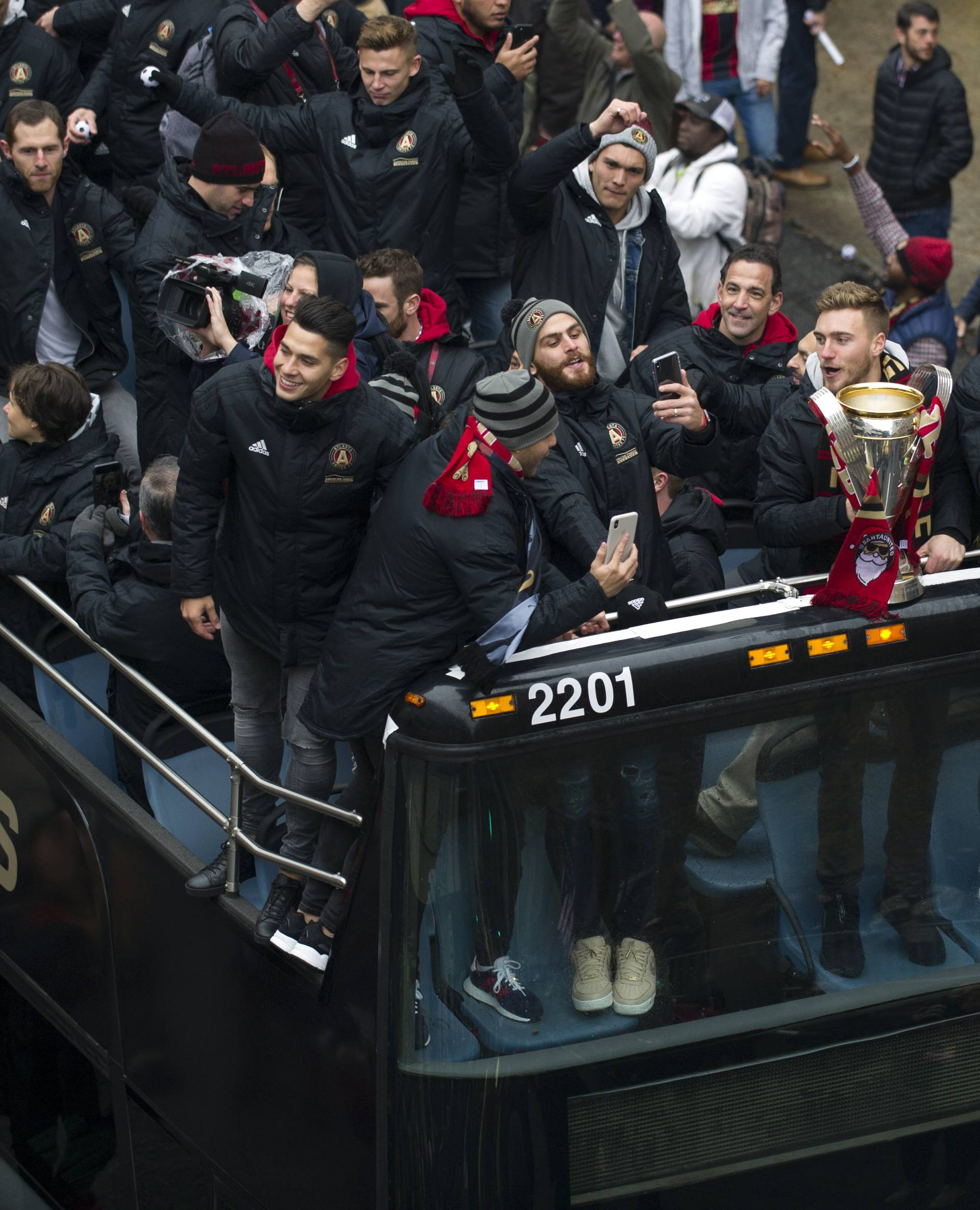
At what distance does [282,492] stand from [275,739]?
88 cm

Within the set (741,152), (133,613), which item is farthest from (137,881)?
(741,152)

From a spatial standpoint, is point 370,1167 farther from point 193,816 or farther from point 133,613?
point 133,613

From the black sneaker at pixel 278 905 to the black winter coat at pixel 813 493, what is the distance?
1759mm

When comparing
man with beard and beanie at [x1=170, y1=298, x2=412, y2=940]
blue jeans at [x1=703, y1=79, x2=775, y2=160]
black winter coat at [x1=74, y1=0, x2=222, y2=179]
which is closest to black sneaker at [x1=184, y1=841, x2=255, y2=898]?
man with beard and beanie at [x1=170, y1=298, x2=412, y2=940]

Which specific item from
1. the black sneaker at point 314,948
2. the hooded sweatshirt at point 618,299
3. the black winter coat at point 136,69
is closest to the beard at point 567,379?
the hooded sweatshirt at point 618,299

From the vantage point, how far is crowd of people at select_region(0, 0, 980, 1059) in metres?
3.66

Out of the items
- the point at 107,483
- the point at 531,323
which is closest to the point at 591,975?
the point at 531,323

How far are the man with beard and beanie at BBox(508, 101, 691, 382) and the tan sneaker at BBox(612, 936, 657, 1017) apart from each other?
3.42m

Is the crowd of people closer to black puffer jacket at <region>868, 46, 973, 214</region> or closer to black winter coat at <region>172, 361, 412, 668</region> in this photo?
black winter coat at <region>172, 361, 412, 668</region>

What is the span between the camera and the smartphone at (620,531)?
3346 millimetres

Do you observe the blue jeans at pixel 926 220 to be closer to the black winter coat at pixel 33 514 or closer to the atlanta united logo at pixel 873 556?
the black winter coat at pixel 33 514

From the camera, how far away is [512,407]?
12.2 feet

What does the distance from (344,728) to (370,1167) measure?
101cm

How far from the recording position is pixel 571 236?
6227 millimetres
